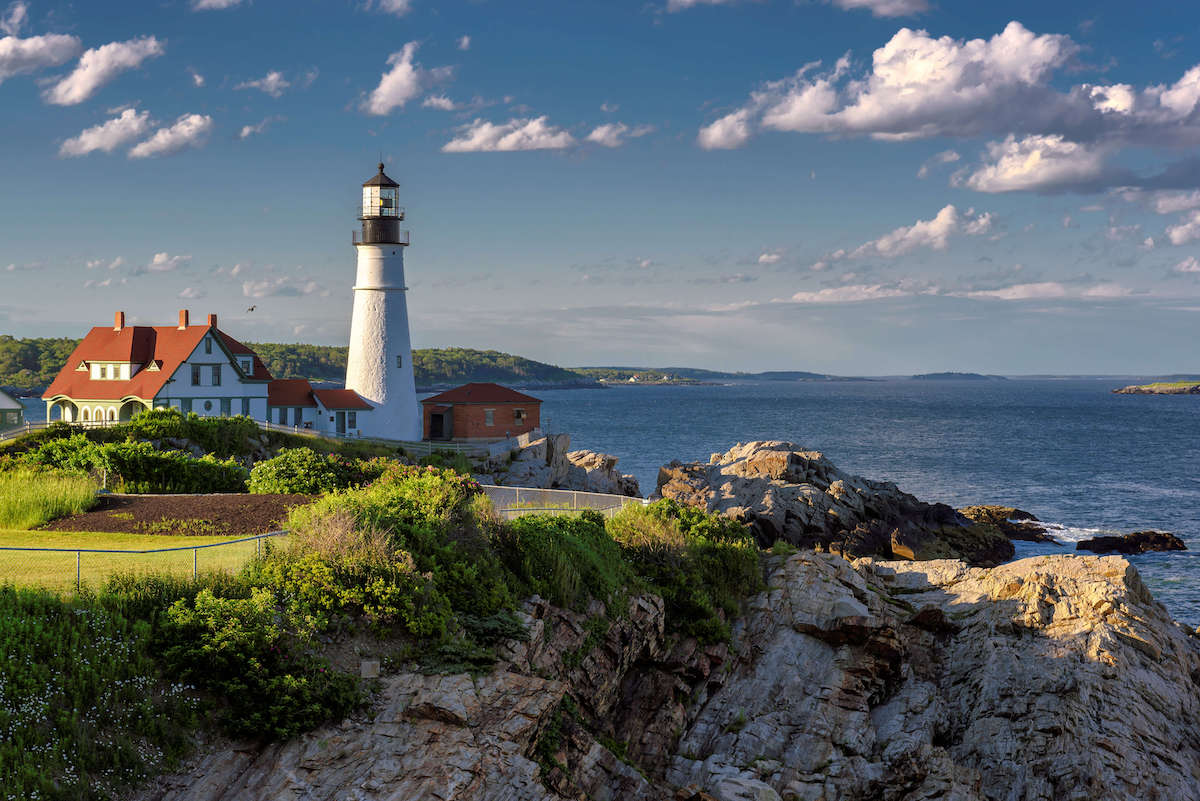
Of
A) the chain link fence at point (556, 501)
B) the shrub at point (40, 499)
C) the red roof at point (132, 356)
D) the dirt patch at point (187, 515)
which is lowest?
the chain link fence at point (556, 501)

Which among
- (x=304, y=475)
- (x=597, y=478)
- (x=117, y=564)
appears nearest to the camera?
(x=117, y=564)

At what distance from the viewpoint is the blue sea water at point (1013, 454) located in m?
50.0

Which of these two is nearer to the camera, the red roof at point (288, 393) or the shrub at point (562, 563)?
the shrub at point (562, 563)

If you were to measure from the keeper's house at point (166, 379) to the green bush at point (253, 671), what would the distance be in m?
35.5

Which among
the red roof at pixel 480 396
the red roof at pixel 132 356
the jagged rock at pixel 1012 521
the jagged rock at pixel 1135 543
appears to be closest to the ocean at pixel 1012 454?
the jagged rock at pixel 1135 543

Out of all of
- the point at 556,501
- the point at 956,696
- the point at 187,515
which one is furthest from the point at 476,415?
the point at 956,696

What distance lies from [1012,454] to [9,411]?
80.3 meters

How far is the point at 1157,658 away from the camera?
17.8m

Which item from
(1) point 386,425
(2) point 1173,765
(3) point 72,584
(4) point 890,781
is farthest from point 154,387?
(2) point 1173,765

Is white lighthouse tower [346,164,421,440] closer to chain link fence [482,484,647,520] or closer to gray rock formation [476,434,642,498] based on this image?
gray rock formation [476,434,642,498]

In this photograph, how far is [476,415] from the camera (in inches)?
2116

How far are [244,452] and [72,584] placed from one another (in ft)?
75.2

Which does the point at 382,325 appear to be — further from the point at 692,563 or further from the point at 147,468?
the point at 692,563

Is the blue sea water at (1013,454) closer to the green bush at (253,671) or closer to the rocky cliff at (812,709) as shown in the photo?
the rocky cliff at (812,709)
